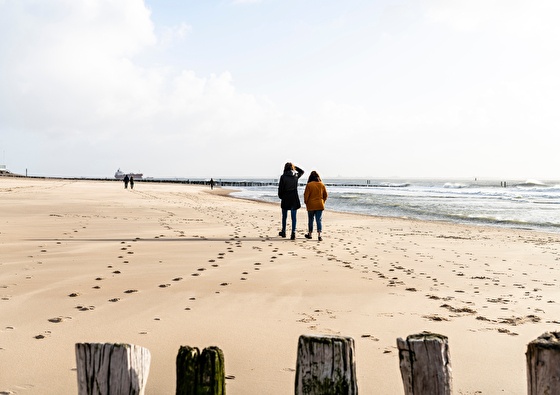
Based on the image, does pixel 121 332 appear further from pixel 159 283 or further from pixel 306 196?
Answer: pixel 306 196

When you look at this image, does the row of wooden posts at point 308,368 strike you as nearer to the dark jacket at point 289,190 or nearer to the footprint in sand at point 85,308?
the footprint in sand at point 85,308

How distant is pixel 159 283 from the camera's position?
727 centimetres

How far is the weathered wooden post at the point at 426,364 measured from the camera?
242 centimetres

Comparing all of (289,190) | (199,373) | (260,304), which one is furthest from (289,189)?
(199,373)

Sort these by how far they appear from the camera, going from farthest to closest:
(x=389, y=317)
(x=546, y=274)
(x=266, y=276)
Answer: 1. (x=546, y=274)
2. (x=266, y=276)
3. (x=389, y=317)

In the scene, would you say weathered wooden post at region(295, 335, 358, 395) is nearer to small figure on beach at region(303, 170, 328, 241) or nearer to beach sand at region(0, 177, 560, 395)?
beach sand at region(0, 177, 560, 395)

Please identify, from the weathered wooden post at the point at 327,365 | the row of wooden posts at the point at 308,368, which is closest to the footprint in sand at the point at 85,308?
the row of wooden posts at the point at 308,368

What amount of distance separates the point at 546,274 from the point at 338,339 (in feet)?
27.9

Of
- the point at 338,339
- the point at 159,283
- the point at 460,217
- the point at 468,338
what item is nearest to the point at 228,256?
the point at 159,283

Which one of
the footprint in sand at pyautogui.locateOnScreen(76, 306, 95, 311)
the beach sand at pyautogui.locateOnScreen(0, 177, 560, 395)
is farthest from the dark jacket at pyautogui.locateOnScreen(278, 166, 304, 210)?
the footprint in sand at pyautogui.locateOnScreen(76, 306, 95, 311)

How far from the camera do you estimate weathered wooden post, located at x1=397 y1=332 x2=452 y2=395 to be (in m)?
2.42

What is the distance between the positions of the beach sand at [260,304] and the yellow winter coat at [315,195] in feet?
5.55

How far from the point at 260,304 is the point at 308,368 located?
3925mm

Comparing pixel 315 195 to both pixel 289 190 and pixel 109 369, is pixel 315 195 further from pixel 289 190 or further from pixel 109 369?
pixel 109 369
